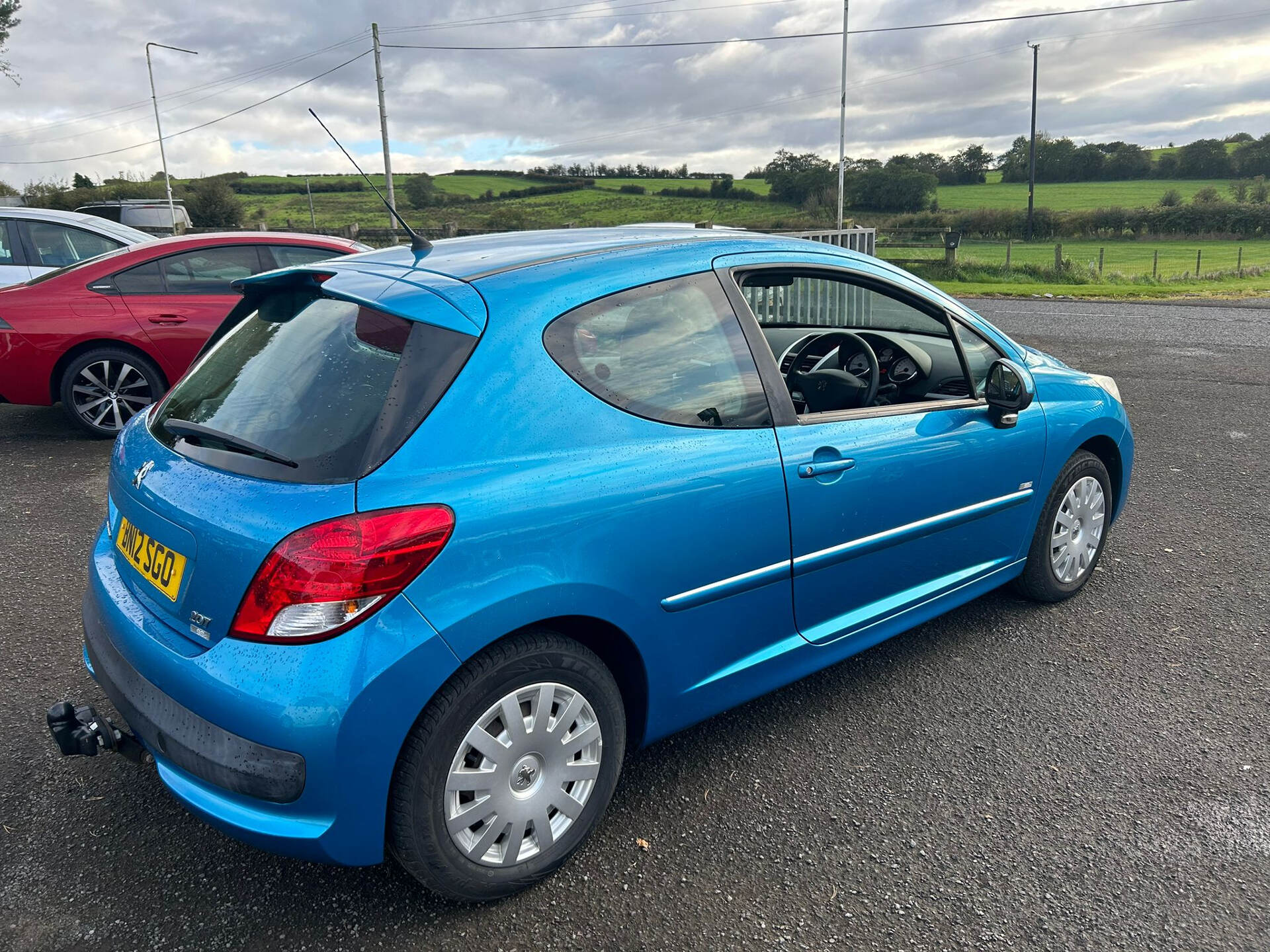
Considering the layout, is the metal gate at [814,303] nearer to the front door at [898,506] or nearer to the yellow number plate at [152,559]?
the front door at [898,506]

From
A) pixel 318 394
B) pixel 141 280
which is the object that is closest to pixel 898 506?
pixel 318 394

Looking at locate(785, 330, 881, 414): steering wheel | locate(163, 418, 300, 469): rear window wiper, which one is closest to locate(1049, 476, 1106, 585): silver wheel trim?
locate(785, 330, 881, 414): steering wheel

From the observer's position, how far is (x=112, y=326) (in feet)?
22.0

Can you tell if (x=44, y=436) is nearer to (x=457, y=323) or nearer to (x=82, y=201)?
(x=457, y=323)

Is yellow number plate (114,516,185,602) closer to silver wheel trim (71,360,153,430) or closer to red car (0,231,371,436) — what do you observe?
red car (0,231,371,436)

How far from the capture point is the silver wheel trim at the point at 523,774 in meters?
2.13

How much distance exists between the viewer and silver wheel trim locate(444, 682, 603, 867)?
2127mm

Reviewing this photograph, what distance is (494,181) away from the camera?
52.5 metres

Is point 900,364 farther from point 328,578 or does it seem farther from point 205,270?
point 205,270

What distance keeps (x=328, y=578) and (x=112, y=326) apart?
5930mm

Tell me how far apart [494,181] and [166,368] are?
48.8m

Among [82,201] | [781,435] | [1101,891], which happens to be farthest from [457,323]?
[82,201]

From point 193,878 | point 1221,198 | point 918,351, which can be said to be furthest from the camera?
point 1221,198

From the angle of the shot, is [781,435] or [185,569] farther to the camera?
[781,435]
